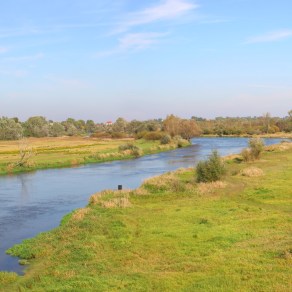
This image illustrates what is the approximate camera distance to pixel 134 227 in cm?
1781

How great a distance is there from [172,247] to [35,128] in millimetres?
113693

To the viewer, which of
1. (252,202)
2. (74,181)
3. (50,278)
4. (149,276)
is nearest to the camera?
(149,276)

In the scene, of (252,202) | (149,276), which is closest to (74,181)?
(252,202)

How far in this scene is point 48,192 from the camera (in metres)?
31.2

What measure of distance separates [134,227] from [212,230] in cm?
353

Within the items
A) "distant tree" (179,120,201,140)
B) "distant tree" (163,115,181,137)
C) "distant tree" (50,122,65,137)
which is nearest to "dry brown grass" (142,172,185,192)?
"distant tree" (163,115,181,137)

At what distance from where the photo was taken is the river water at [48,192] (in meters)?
19.9

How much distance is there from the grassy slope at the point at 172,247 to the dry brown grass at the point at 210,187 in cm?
121

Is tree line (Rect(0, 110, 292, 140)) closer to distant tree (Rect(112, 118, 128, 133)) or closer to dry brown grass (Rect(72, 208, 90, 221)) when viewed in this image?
distant tree (Rect(112, 118, 128, 133))

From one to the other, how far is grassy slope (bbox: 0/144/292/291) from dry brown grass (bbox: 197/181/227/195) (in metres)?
1.21

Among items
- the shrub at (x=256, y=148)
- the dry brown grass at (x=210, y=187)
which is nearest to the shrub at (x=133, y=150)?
the shrub at (x=256, y=148)

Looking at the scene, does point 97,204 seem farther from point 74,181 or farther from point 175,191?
point 74,181

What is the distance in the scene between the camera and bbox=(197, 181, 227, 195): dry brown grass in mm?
25188

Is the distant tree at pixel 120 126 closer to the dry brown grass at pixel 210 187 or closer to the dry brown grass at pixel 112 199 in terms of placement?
the dry brown grass at pixel 210 187
